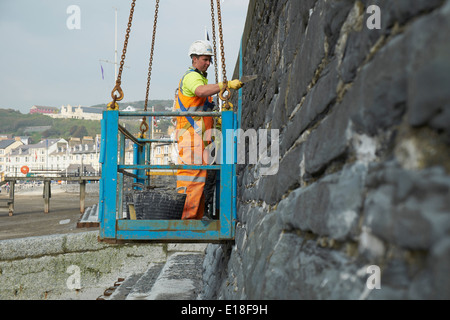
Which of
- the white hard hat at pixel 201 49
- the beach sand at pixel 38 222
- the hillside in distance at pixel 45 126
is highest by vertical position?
the hillside in distance at pixel 45 126

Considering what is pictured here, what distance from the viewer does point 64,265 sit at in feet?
27.0

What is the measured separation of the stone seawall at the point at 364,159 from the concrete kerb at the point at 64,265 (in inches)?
262

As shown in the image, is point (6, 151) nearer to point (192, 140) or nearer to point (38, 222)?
point (38, 222)

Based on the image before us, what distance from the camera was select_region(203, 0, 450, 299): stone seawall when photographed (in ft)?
2.70

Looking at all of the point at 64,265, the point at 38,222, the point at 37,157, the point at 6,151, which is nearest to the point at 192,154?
the point at 64,265

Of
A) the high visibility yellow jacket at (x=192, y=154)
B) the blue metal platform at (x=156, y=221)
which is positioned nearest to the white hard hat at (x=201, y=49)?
the high visibility yellow jacket at (x=192, y=154)

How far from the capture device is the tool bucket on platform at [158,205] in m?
3.90

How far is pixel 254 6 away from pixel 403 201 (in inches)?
147

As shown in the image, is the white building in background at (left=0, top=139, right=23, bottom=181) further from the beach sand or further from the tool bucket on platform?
the tool bucket on platform

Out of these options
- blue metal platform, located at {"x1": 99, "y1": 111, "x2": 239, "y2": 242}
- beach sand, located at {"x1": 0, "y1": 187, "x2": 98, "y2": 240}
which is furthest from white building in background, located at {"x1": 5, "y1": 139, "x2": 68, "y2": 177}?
blue metal platform, located at {"x1": 99, "y1": 111, "x2": 239, "y2": 242}

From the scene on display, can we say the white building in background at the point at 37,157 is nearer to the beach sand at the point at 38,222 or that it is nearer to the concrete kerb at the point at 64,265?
the beach sand at the point at 38,222
